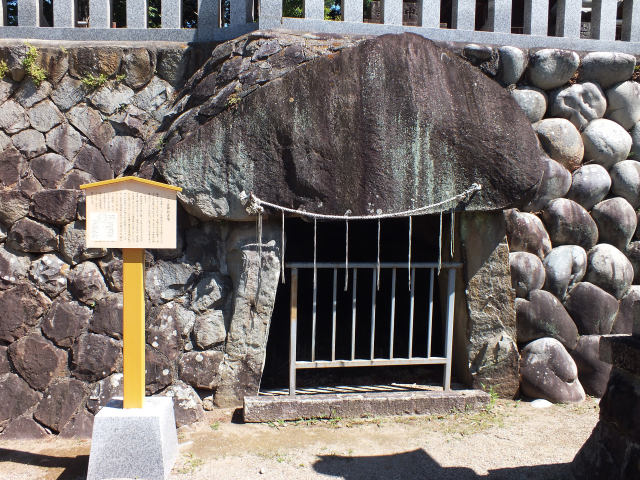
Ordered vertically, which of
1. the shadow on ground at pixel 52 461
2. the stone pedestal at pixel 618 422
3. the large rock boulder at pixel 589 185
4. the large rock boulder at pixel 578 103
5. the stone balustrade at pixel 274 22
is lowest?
the shadow on ground at pixel 52 461

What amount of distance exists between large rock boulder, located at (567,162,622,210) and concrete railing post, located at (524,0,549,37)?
1246mm

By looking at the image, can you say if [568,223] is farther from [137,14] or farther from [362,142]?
[137,14]

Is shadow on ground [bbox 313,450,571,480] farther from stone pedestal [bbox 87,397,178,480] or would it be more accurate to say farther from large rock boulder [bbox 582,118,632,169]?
large rock boulder [bbox 582,118,632,169]

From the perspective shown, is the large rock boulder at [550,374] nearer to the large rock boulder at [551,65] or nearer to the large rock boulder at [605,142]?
the large rock boulder at [605,142]

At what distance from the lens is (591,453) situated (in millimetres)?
2857

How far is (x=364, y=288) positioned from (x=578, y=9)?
127 inches

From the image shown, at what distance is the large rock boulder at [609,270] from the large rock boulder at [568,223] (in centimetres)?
15

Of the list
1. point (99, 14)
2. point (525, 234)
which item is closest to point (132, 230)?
point (99, 14)

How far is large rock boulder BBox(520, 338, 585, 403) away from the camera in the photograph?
4.32 meters

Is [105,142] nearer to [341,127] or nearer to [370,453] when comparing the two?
[341,127]

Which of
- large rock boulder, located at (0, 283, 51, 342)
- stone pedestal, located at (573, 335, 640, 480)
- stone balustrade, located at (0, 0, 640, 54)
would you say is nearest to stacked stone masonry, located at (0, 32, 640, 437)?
large rock boulder, located at (0, 283, 51, 342)

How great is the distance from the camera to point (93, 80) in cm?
432

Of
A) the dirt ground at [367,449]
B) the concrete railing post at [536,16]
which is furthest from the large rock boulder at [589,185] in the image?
the dirt ground at [367,449]

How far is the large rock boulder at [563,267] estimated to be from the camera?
15.2 feet
